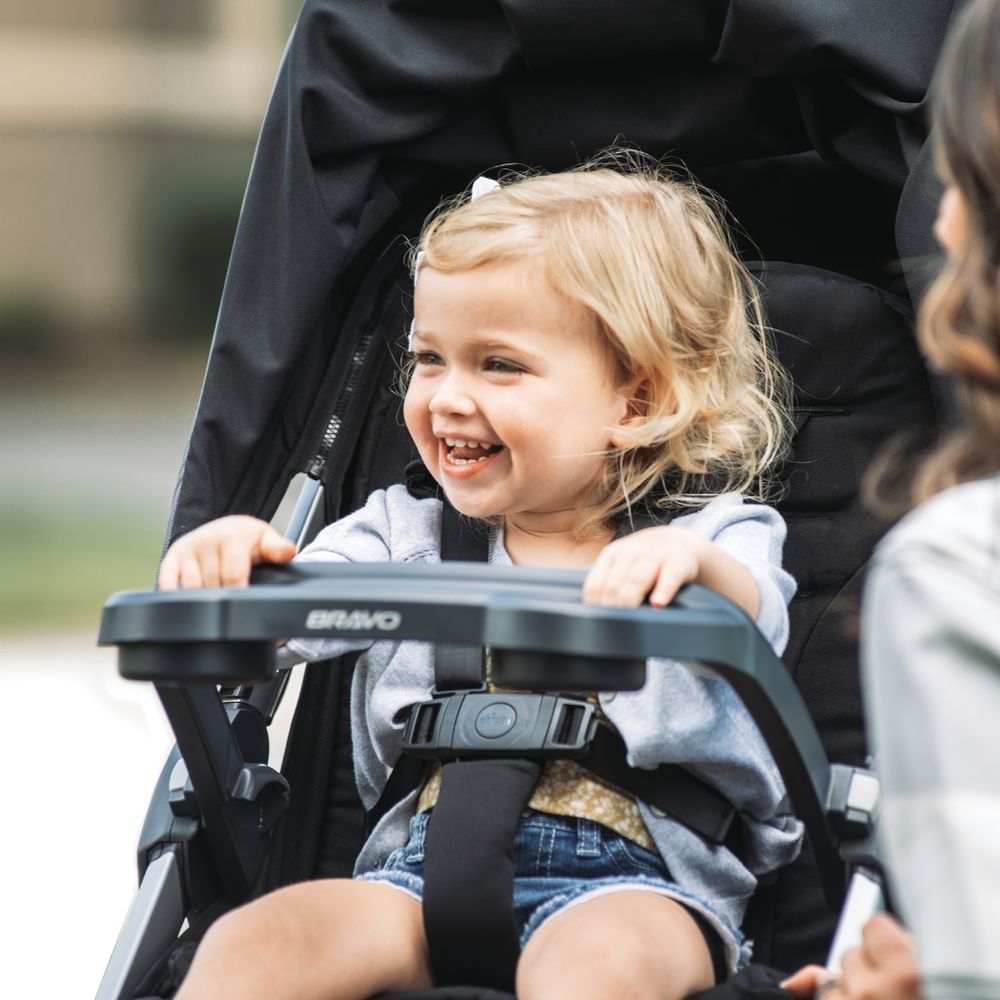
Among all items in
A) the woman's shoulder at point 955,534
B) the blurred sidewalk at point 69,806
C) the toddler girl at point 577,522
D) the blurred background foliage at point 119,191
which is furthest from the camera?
the blurred background foliage at point 119,191

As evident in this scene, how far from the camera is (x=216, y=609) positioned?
3.68ft

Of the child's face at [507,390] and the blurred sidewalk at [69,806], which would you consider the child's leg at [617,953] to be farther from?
the blurred sidewalk at [69,806]

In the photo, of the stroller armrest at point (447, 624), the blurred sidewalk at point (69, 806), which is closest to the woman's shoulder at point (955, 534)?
the stroller armrest at point (447, 624)

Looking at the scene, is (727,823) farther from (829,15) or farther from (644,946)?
A: (829,15)

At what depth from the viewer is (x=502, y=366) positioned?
1.57m

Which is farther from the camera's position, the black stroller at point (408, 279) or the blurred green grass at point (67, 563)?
the blurred green grass at point (67, 563)

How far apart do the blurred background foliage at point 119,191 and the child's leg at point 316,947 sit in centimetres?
773

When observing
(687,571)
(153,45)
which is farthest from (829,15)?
(153,45)

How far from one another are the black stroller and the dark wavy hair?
0.56 m

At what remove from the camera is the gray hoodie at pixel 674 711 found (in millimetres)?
1459

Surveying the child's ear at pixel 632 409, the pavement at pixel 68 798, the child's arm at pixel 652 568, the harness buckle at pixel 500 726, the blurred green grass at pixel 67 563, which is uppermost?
the child's arm at pixel 652 568

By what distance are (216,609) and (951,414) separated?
2.67 ft

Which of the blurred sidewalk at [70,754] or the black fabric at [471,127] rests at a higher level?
the black fabric at [471,127]

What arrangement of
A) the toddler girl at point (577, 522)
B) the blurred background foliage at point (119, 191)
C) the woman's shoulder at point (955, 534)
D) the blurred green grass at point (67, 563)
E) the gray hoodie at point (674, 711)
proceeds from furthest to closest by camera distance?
1. the blurred background foliage at point (119, 191)
2. the blurred green grass at point (67, 563)
3. the gray hoodie at point (674, 711)
4. the toddler girl at point (577, 522)
5. the woman's shoulder at point (955, 534)
